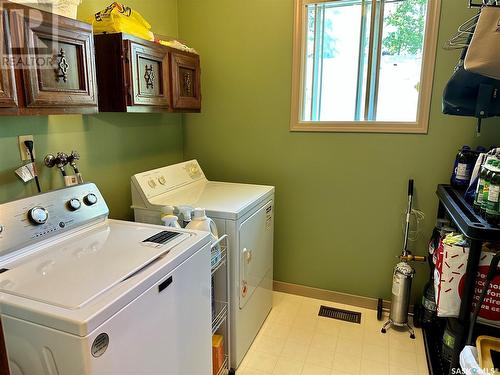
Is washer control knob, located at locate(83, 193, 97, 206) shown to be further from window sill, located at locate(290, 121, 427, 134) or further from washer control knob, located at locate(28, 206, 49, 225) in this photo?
window sill, located at locate(290, 121, 427, 134)

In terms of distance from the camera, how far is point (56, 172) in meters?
1.80

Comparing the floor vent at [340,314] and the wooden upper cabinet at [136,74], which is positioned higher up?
the wooden upper cabinet at [136,74]

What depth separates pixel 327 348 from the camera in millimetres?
2275

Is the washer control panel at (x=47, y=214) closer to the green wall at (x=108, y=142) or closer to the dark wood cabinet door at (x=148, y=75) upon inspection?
the green wall at (x=108, y=142)

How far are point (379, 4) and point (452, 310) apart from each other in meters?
1.95

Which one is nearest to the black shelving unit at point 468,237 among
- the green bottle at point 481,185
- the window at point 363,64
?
the green bottle at point 481,185

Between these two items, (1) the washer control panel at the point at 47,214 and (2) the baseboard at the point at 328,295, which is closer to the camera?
(1) the washer control panel at the point at 47,214

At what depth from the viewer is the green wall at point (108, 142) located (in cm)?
159

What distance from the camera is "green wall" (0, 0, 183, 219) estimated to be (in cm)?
159

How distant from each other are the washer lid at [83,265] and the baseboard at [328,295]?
161 centimetres

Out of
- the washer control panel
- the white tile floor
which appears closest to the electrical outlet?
the washer control panel

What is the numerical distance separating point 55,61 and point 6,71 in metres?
0.22

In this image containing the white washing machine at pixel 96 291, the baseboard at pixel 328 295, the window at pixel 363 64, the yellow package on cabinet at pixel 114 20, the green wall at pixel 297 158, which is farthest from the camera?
the baseboard at pixel 328 295

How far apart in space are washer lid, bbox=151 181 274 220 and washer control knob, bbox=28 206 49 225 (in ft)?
2.12
